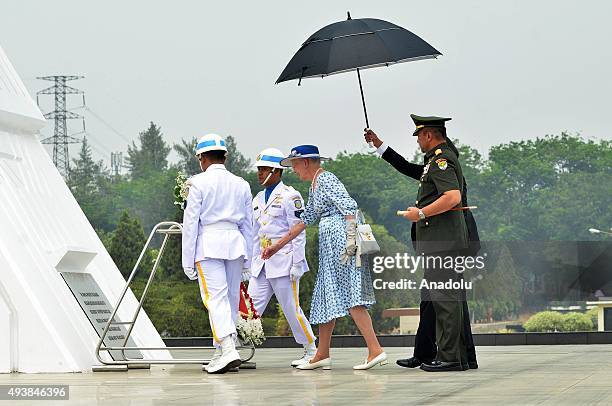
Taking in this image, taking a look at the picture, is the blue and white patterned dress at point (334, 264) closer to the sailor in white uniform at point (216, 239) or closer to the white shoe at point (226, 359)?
the sailor in white uniform at point (216, 239)

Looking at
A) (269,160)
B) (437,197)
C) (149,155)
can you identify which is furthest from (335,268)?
(149,155)

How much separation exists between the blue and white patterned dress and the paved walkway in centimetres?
49

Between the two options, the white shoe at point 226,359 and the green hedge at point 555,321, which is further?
the green hedge at point 555,321

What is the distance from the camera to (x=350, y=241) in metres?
9.23

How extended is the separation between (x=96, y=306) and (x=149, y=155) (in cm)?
5617

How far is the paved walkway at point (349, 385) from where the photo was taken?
646 centimetres

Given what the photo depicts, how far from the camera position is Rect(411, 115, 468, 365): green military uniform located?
28.8 ft

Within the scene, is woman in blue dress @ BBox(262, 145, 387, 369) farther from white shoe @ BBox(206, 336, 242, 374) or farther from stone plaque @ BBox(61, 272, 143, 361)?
stone plaque @ BBox(61, 272, 143, 361)

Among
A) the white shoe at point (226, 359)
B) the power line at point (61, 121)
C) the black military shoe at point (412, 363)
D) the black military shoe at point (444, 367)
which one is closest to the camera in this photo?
the black military shoe at point (444, 367)

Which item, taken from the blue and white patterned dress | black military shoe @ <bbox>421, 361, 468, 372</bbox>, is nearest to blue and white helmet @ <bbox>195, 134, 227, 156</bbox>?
the blue and white patterned dress

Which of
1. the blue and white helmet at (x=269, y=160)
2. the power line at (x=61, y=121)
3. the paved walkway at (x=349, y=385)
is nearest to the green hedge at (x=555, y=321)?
the paved walkway at (x=349, y=385)

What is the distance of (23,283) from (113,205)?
51.0 m

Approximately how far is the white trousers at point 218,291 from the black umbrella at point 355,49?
1.47 m

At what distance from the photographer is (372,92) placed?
183ft
